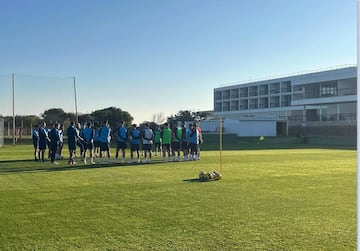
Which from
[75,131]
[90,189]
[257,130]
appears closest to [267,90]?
[257,130]

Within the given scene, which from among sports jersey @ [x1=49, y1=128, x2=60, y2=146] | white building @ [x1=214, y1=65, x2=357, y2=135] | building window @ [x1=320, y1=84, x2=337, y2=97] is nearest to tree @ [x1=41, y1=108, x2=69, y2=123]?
sports jersey @ [x1=49, y1=128, x2=60, y2=146]

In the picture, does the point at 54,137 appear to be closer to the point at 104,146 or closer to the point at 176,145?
the point at 104,146

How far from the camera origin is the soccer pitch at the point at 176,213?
21.0 ft

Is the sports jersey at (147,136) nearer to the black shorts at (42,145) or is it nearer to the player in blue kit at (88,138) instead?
the player in blue kit at (88,138)

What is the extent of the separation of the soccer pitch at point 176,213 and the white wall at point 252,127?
2441 inches

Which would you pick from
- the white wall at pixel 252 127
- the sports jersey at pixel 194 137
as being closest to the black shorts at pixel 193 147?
the sports jersey at pixel 194 137

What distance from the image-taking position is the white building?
66875 millimetres

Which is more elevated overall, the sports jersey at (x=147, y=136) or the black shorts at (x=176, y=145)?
the sports jersey at (x=147, y=136)

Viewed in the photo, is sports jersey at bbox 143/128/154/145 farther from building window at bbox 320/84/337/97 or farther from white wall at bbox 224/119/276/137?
white wall at bbox 224/119/276/137

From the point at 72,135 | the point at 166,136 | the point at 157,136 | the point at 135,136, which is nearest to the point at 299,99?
the point at 157,136

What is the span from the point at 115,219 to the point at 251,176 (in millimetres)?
7658

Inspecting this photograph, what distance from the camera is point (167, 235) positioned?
22.1ft

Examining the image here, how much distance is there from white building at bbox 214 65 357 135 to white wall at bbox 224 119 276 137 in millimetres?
2725

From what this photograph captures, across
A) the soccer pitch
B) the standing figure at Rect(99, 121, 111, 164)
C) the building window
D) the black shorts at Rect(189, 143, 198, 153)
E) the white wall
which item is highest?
the building window
